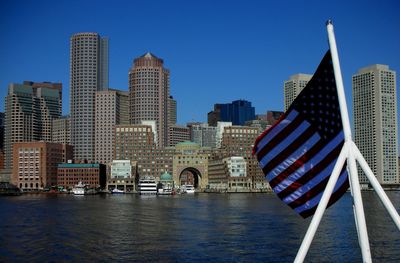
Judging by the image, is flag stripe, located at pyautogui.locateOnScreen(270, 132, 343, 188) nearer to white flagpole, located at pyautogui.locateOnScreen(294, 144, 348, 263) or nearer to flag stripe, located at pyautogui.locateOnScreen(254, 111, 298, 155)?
flag stripe, located at pyautogui.locateOnScreen(254, 111, 298, 155)

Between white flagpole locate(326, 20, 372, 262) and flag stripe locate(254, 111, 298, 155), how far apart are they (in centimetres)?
Result: 202

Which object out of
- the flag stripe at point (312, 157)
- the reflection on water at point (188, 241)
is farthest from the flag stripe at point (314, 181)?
the reflection on water at point (188, 241)

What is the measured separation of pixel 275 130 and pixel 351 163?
2.94 m

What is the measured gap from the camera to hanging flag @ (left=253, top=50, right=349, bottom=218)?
20078 millimetres

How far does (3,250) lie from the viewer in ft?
164

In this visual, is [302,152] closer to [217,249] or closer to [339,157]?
[339,157]

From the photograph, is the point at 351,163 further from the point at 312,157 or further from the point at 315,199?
the point at 315,199

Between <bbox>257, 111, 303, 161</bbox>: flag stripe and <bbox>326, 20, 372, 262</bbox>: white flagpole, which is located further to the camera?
<bbox>257, 111, 303, 161</bbox>: flag stripe

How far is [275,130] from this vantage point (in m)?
20.1

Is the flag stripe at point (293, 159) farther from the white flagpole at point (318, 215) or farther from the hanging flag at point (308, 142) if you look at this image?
the white flagpole at point (318, 215)

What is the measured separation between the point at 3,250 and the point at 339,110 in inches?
1533

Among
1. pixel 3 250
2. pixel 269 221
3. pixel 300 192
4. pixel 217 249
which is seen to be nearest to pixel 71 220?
pixel 269 221

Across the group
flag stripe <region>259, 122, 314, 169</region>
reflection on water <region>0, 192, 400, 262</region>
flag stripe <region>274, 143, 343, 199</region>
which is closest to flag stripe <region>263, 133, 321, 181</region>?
flag stripe <region>259, 122, 314, 169</region>

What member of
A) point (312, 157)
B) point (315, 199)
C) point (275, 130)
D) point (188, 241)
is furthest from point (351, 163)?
point (188, 241)
